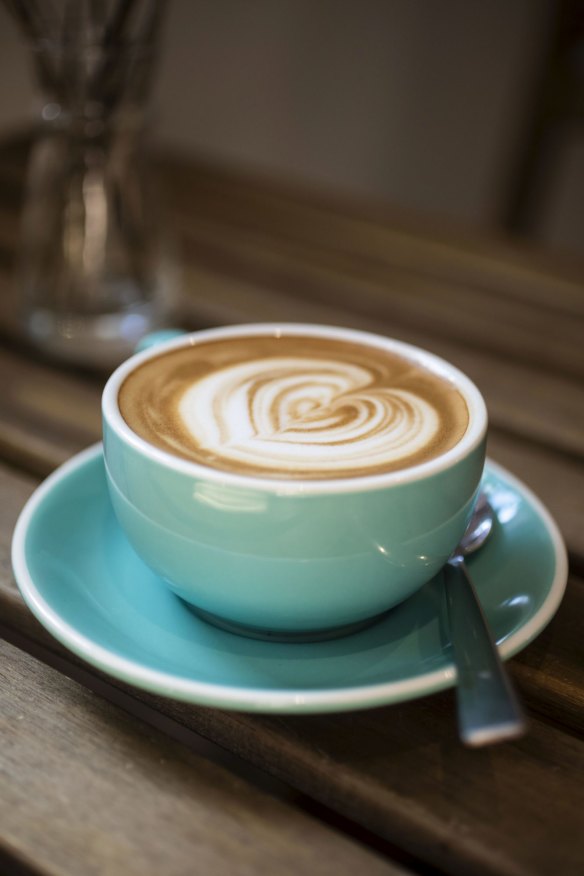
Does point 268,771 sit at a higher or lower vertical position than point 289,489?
lower

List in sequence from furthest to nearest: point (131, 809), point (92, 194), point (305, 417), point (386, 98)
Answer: point (386, 98) < point (92, 194) < point (305, 417) < point (131, 809)

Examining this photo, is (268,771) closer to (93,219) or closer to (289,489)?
(289,489)

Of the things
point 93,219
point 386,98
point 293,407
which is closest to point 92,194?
point 93,219

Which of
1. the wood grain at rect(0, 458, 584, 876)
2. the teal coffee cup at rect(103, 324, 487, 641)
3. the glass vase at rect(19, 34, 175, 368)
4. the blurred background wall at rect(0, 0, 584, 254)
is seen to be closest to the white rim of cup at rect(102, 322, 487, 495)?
the teal coffee cup at rect(103, 324, 487, 641)

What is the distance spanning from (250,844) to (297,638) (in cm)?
10

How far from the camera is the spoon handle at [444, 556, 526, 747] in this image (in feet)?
1.10

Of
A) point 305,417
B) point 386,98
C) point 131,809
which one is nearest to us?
point 131,809

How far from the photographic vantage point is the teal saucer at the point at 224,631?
0.37 metres

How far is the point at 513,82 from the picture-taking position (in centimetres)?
248

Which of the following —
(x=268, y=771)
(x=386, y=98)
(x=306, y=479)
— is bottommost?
(x=386, y=98)

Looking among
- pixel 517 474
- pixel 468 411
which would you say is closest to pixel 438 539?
pixel 468 411

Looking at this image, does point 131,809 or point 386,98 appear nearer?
point 131,809

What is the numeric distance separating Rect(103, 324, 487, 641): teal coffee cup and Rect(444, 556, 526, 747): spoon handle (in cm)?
3

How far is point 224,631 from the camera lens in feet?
1.43
